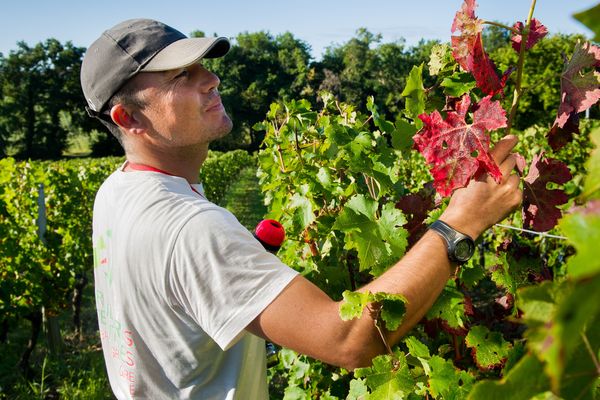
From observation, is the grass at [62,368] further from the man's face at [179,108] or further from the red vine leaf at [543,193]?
the red vine leaf at [543,193]

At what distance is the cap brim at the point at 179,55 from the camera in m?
1.81

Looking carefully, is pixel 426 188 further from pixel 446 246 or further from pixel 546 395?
pixel 546 395

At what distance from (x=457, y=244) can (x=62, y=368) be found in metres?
6.00

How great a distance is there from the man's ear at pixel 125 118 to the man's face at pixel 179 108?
1.5 inches

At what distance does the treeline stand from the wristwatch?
40.4m

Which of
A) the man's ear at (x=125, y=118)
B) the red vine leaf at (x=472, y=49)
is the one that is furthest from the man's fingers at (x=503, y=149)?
the man's ear at (x=125, y=118)

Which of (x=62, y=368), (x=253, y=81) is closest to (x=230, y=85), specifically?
(x=253, y=81)

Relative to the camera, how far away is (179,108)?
1.82m

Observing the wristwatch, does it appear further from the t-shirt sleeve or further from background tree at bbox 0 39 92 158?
background tree at bbox 0 39 92 158

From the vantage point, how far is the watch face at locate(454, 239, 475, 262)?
48.8 inches

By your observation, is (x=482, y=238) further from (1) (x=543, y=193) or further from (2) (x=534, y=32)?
(2) (x=534, y=32)

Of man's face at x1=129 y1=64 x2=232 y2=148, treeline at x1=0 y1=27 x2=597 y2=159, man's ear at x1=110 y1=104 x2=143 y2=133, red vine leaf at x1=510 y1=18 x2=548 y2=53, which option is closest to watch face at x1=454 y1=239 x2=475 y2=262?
red vine leaf at x1=510 y1=18 x2=548 y2=53

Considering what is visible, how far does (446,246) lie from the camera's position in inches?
49.3

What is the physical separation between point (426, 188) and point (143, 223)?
0.88 meters
